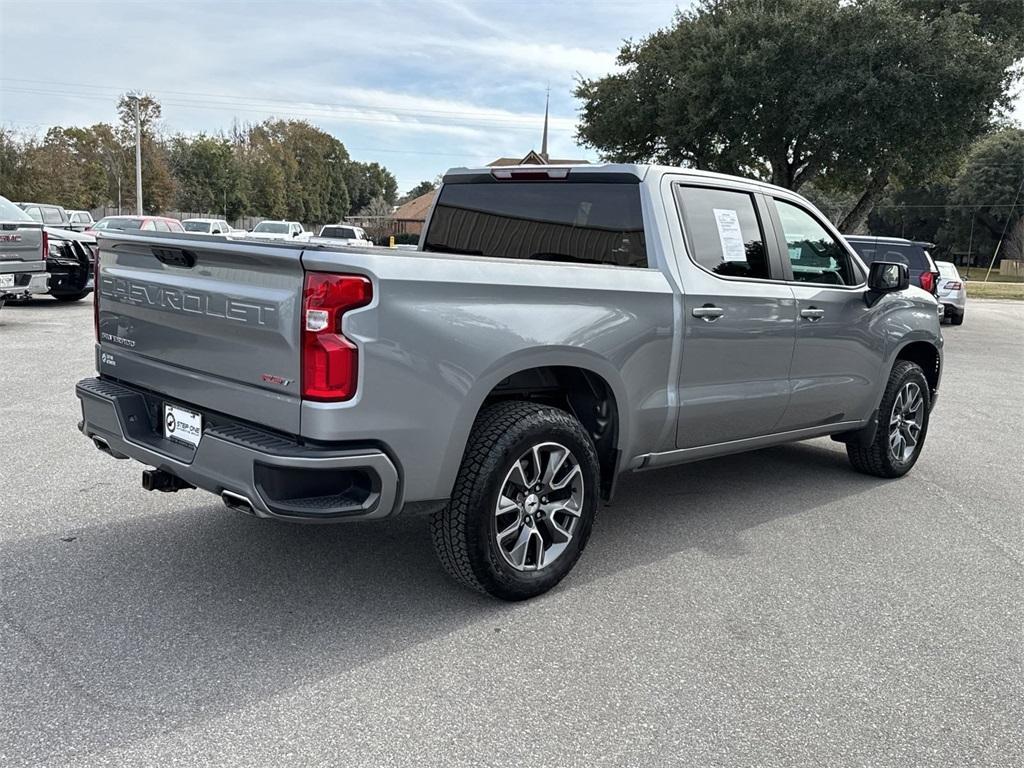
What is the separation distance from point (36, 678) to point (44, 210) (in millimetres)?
28535

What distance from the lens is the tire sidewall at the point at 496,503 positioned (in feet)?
12.3

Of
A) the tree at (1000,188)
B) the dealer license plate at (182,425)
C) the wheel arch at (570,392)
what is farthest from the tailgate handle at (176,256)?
the tree at (1000,188)

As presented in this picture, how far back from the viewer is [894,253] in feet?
53.4

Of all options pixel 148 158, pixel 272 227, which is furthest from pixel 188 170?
pixel 272 227

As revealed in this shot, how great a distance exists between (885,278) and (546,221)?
227 cm

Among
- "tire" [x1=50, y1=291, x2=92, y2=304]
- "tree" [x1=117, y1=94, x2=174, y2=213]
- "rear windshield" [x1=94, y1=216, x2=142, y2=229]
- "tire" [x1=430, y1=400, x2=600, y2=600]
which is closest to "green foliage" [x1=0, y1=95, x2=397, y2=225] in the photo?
"tree" [x1=117, y1=94, x2=174, y2=213]

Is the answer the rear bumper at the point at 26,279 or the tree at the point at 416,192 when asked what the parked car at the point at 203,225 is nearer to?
the rear bumper at the point at 26,279

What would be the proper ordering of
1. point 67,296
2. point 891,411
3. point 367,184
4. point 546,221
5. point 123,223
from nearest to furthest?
point 546,221, point 891,411, point 67,296, point 123,223, point 367,184

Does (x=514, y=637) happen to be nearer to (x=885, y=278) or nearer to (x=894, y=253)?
(x=885, y=278)

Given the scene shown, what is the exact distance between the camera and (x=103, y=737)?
2.83 meters

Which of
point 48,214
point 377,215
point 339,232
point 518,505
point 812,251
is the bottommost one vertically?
point 377,215

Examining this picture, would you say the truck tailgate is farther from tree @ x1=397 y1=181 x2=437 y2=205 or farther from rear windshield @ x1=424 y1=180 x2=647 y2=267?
tree @ x1=397 y1=181 x2=437 y2=205

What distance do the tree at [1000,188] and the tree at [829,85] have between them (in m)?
51.5

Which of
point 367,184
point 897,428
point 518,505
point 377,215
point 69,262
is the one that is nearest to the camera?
point 518,505
